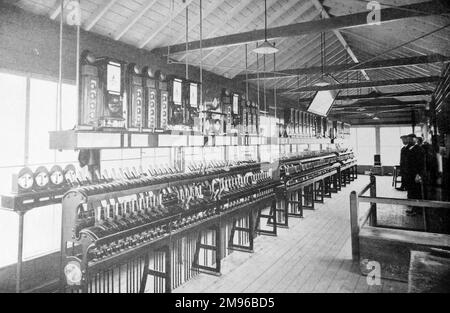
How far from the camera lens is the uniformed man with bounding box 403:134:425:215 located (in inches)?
347

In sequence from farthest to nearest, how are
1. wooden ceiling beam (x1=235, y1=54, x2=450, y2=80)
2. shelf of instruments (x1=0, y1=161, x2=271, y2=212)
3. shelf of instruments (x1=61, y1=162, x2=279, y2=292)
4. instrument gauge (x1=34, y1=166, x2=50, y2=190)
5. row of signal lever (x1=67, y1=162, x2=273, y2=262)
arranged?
wooden ceiling beam (x1=235, y1=54, x2=450, y2=80)
instrument gauge (x1=34, y1=166, x2=50, y2=190)
shelf of instruments (x1=0, y1=161, x2=271, y2=212)
row of signal lever (x1=67, y1=162, x2=273, y2=262)
shelf of instruments (x1=61, y1=162, x2=279, y2=292)

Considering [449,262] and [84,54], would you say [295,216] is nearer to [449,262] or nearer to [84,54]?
[449,262]

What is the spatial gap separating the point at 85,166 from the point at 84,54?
2.17m

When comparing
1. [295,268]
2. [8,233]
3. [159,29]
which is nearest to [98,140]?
[8,233]

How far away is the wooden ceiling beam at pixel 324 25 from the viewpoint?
5007 mm

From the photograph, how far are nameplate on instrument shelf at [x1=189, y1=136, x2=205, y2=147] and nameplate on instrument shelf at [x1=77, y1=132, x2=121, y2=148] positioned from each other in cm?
143

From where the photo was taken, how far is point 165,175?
507cm

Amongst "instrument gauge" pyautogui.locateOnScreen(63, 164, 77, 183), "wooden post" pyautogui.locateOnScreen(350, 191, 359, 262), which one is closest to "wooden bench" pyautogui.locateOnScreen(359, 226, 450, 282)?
"wooden post" pyautogui.locateOnScreen(350, 191, 359, 262)

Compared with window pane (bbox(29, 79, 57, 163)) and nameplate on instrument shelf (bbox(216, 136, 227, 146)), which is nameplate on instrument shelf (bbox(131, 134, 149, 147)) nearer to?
window pane (bbox(29, 79, 57, 163))

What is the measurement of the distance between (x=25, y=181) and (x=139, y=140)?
146cm

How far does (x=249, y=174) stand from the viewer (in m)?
6.85

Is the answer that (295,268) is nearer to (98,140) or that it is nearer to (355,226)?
(355,226)

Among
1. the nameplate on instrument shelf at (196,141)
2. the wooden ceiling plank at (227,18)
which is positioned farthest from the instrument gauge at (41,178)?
the wooden ceiling plank at (227,18)
